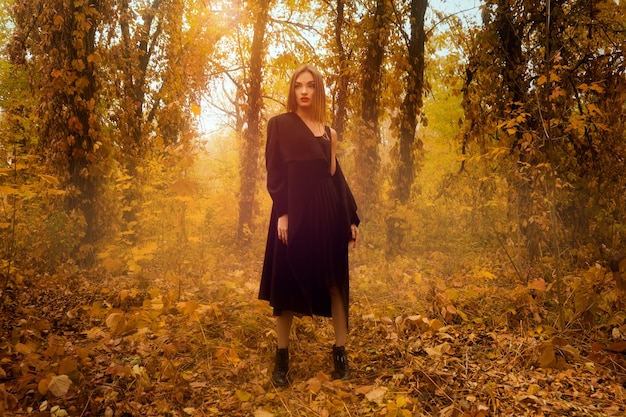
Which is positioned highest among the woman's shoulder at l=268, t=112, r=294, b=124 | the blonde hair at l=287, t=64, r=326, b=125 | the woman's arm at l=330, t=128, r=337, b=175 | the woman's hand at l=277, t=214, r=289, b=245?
the blonde hair at l=287, t=64, r=326, b=125

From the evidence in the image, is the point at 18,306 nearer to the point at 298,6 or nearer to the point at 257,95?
the point at 257,95

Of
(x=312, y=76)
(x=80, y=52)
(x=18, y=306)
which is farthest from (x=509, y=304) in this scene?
(x=80, y=52)

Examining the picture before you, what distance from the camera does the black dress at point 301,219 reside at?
2906 millimetres

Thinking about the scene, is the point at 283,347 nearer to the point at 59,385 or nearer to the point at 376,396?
Answer: the point at 376,396

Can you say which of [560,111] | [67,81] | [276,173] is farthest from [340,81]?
[276,173]

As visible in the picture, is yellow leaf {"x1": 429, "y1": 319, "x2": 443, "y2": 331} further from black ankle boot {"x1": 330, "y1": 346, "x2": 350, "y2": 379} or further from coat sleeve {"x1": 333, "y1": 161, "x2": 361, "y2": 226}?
coat sleeve {"x1": 333, "y1": 161, "x2": 361, "y2": 226}

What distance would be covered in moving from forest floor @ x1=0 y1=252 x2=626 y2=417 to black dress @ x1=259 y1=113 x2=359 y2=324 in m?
0.61

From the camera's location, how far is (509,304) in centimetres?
385

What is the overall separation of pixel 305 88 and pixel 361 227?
542cm

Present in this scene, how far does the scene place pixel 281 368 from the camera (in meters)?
3.02

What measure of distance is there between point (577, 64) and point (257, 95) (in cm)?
511

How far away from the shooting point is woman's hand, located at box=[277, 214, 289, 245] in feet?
9.45

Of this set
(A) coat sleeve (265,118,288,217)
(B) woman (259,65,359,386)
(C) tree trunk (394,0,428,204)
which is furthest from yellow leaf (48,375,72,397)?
(C) tree trunk (394,0,428,204)

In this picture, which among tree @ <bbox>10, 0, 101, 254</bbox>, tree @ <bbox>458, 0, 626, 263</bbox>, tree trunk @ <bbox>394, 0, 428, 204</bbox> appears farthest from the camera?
tree trunk @ <bbox>394, 0, 428, 204</bbox>
